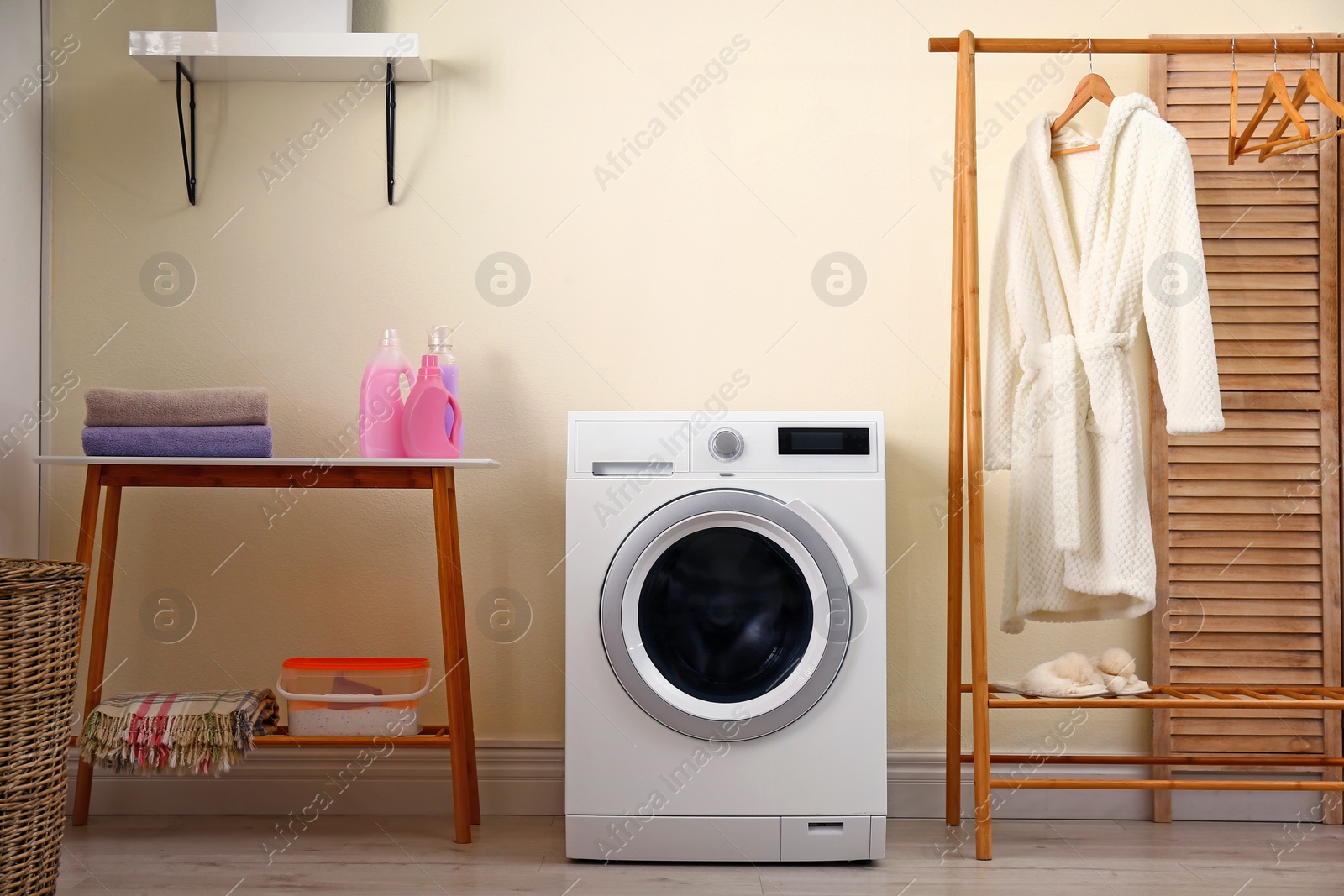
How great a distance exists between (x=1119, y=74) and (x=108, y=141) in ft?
7.90

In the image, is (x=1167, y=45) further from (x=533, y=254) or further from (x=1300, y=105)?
(x=533, y=254)

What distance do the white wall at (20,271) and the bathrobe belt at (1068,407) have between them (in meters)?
2.20

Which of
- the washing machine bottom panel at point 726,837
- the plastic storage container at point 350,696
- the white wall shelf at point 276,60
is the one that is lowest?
the washing machine bottom panel at point 726,837

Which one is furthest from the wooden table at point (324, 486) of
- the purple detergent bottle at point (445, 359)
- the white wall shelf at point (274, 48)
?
the white wall shelf at point (274, 48)

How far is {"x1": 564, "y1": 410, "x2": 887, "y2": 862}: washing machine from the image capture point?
5.61ft

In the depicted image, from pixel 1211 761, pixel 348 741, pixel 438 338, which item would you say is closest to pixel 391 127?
pixel 438 338

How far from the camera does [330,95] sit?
2207mm

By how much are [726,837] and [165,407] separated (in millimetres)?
1361

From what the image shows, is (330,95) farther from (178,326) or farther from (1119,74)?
(1119,74)

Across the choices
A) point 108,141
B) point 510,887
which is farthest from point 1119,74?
point 108,141

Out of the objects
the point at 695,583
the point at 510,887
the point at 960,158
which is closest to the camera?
the point at 510,887

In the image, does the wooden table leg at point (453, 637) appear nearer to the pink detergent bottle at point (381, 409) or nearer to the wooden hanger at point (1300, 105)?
the pink detergent bottle at point (381, 409)

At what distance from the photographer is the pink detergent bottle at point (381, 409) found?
1.92 metres

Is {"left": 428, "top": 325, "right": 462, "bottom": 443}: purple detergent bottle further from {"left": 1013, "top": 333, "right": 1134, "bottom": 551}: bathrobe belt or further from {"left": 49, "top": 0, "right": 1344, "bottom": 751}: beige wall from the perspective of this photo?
{"left": 1013, "top": 333, "right": 1134, "bottom": 551}: bathrobe belt
